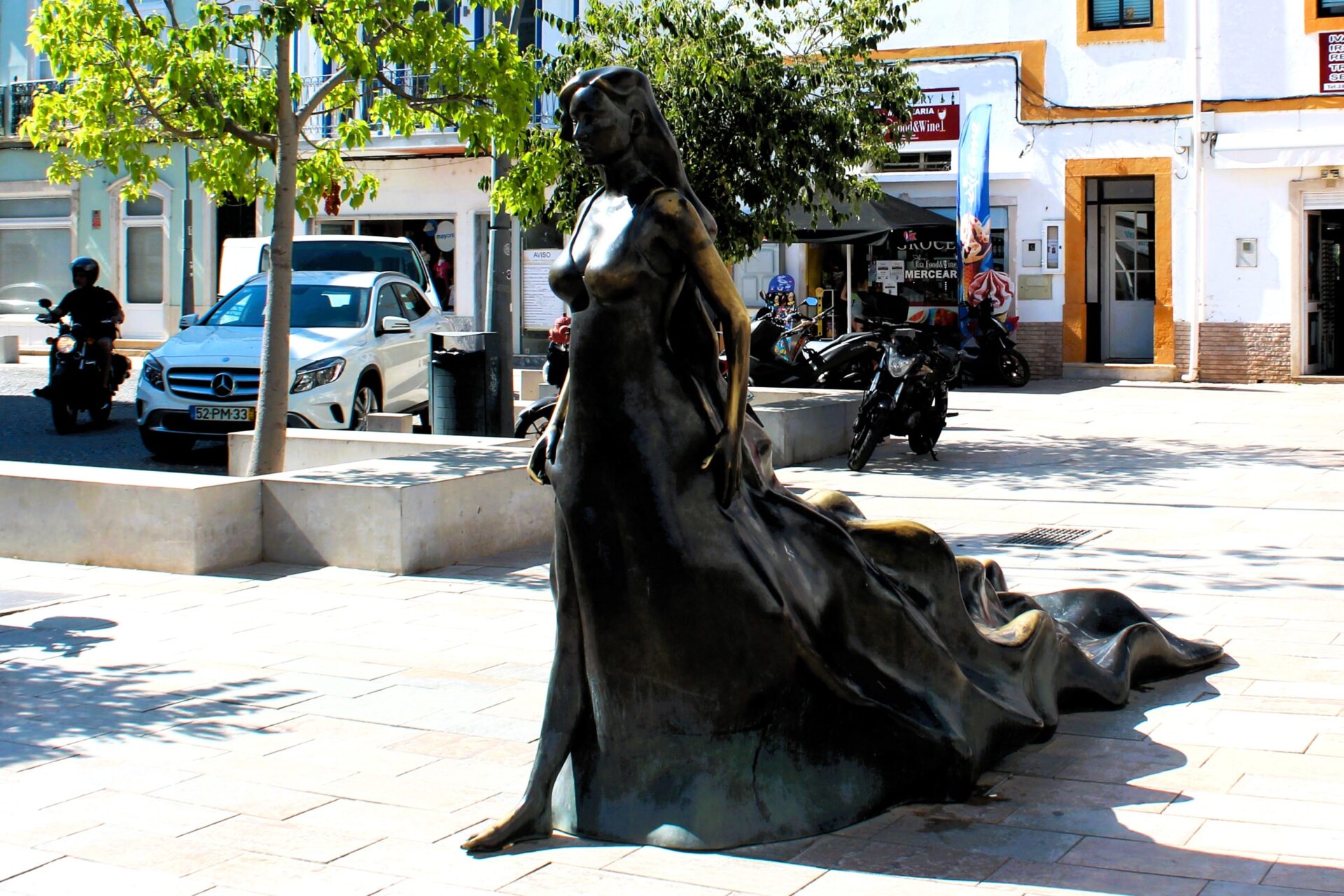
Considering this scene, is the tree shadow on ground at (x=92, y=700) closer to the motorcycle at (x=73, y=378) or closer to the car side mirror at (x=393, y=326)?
the car side mirror at (x=393, y=326)

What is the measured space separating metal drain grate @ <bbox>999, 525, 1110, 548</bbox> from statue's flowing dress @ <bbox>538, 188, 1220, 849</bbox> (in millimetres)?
4811

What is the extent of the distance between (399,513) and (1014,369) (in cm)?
1575

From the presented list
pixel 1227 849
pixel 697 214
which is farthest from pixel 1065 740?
pixel 697 214

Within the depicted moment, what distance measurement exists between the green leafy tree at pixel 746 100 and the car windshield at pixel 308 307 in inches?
81.7

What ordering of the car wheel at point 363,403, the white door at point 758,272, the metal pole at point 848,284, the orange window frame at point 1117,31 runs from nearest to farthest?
1. the car wheel at point 363,403
2. the orange window frame at point 1117,31
3. the metal pole at point 848,284
4. the white door at point 758,272

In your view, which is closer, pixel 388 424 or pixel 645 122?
pixel 645 122

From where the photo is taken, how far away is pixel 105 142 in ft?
33.0

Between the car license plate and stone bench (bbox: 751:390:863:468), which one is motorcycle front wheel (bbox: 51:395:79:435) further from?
stone bench (bbox: 751:390:863:468)

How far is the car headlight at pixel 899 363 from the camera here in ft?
42.9

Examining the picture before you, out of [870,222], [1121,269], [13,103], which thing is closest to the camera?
[870,222]

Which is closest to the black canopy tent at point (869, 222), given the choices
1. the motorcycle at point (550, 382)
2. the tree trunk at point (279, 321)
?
the motorcycle at point (550, 382)

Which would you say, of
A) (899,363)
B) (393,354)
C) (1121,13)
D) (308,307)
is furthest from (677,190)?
(1121,13)

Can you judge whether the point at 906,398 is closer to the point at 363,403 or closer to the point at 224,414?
the point at 363,403

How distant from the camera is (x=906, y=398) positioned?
1305 centimetres
